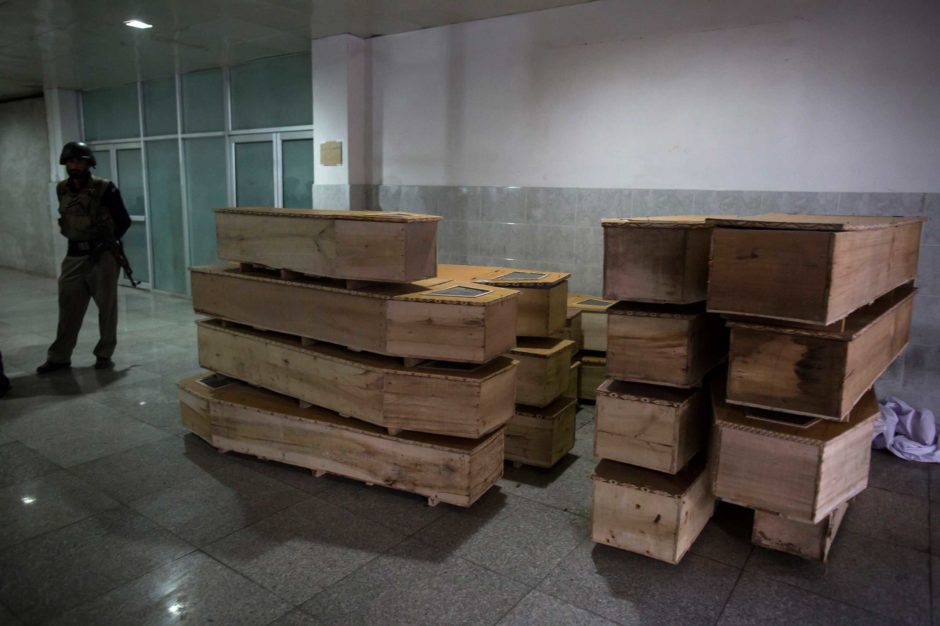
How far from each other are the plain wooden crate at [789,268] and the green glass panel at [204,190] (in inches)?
274

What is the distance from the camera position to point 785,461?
7.32 feet

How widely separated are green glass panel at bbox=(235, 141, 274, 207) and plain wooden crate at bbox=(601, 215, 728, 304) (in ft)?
18.3

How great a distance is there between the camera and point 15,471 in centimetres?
332

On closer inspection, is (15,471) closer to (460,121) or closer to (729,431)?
(729,431)

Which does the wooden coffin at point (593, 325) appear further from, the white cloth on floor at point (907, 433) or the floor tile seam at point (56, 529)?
the floor tile seam at point (56, 529)

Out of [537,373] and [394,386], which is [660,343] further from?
[394,386]

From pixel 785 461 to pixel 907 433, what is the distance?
220cm

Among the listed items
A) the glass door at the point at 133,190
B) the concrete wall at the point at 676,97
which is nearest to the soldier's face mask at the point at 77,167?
the concrete wall at the point at 676,97

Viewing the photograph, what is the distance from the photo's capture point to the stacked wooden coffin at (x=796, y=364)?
6.59 feet

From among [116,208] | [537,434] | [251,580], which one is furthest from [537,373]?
[116,208]

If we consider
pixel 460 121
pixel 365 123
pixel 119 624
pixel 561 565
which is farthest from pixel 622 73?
pixel 119 624

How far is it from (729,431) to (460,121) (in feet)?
13.3

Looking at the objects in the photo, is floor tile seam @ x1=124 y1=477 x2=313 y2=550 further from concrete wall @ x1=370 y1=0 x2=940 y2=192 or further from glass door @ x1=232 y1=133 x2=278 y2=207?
glass door @ x1=232 y1=133 x2=278 y2=207

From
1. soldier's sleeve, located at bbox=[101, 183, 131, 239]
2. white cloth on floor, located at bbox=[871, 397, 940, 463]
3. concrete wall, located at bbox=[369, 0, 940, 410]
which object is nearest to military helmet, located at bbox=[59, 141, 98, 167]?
soldier's sleeve, located at bbox=[101, 183, 131, 239]
